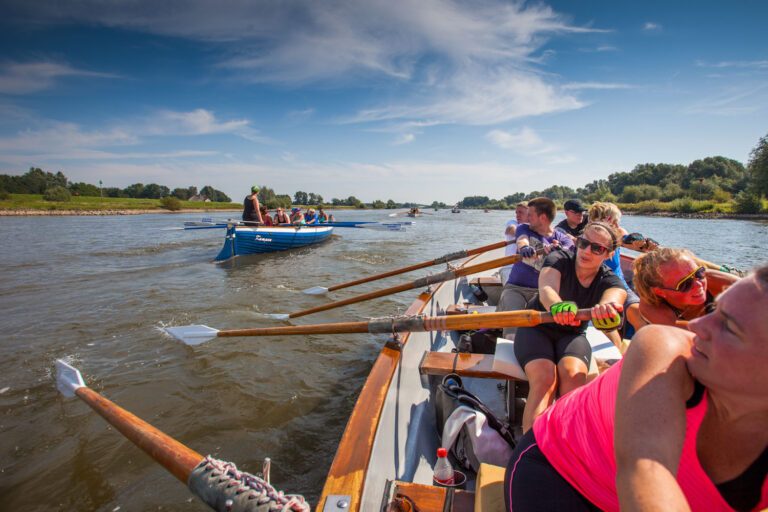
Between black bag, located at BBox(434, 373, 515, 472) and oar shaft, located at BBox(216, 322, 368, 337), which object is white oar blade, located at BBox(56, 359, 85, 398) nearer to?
oar shaft, located at BBox(216, 322, 368, 337)

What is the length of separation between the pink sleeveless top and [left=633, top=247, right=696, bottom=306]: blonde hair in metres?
1.40

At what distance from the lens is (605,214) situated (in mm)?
4176

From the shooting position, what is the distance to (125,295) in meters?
7.86

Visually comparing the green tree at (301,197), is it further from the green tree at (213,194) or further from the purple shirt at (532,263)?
the purple shirt at (532,263)

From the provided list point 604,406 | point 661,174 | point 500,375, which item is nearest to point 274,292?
point 500,375

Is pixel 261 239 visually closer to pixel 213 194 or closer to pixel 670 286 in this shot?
pixel 670 286

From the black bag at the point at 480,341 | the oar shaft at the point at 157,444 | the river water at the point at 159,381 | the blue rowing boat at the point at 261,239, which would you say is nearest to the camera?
the oar shaft at the point at 157,444

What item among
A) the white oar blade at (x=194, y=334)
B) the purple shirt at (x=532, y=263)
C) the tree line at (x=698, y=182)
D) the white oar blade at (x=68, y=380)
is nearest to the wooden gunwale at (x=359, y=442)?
the purple shirt at (x=532, y=263)

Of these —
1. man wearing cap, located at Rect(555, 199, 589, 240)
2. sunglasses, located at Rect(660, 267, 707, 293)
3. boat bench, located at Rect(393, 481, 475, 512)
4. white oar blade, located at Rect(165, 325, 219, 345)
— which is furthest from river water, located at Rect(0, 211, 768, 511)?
man wearing cap, located at Rect(555, 199, 589, 240)

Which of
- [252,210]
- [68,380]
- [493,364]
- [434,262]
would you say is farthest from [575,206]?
[252,210]

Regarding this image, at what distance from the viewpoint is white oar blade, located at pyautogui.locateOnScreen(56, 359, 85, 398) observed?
311cm

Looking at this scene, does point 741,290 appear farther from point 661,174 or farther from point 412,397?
point 661,174

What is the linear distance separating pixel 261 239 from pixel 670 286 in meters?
12.4

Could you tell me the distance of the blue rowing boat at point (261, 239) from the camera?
39.8 ft
